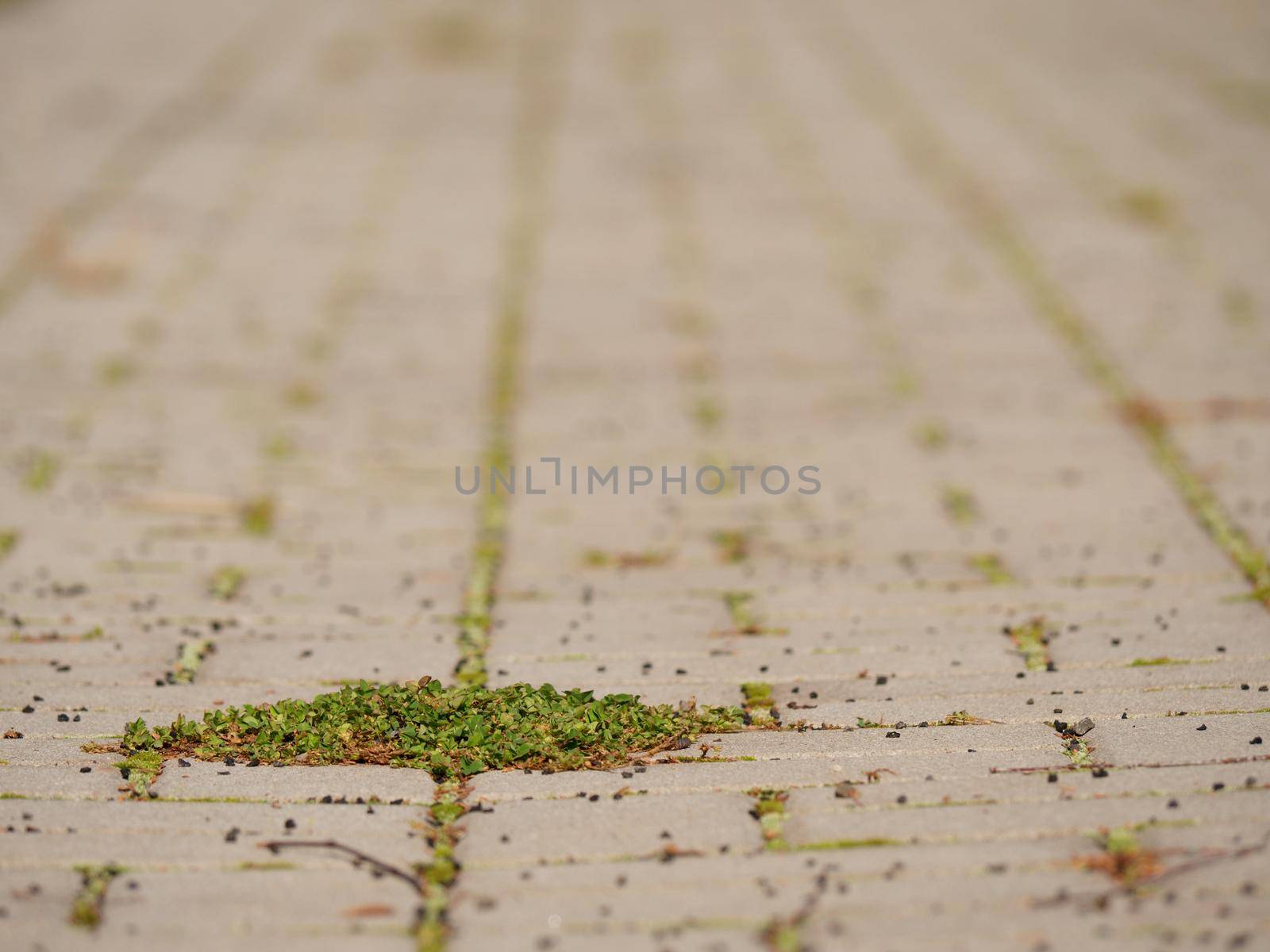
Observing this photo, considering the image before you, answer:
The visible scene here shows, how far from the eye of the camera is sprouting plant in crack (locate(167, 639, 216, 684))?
12.4 feet

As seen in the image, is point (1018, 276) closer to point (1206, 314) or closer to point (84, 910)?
point (1206, 314)

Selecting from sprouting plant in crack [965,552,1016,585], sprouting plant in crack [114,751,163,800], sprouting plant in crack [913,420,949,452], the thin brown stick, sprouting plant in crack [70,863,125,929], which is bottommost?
sprouting plant in crack [70,863,125,929]

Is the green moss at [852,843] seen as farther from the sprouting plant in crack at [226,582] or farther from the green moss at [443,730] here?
the sprouting plant in crack at [226,582]

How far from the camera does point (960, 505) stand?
193 inches

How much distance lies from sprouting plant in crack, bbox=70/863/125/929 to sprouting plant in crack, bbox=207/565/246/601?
1449mm

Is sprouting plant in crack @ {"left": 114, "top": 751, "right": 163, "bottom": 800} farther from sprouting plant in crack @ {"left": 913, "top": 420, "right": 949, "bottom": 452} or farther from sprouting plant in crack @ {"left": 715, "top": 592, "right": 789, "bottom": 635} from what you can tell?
sprouting plant in crack @ {"left": 913, "top": 420, "right": 949, "bottom": 452}

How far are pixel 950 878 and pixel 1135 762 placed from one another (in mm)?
Answer: 739

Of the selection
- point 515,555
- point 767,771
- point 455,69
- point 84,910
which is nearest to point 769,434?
point 515,555

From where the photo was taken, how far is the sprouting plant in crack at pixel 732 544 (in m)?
4.54

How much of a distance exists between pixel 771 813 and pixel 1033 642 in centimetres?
129

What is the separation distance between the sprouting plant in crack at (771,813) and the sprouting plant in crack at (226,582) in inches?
83.6

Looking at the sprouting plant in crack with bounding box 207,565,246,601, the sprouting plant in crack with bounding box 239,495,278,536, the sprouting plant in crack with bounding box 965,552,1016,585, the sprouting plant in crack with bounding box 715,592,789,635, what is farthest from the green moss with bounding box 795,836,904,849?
the sprouting plant in crack with bounding box 239,495,278,536

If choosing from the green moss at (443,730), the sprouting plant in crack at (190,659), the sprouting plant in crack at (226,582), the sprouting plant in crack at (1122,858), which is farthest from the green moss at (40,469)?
the sprouting plant in crack at (1122,858)

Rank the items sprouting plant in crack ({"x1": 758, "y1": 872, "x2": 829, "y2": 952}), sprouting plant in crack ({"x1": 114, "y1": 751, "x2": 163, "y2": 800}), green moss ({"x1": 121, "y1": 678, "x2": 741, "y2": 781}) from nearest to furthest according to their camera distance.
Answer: sprouting plant in crack ({"x1": 758, "y1": 872, "x2": 829, "y2": 952}) < sprouting plant in crack ({"x1": 114, "y1": 751, "x2": 163, "y2": 800}) < green moss ({"x1": 121, "y1": 678, "x2": 741, "y2": 781})
